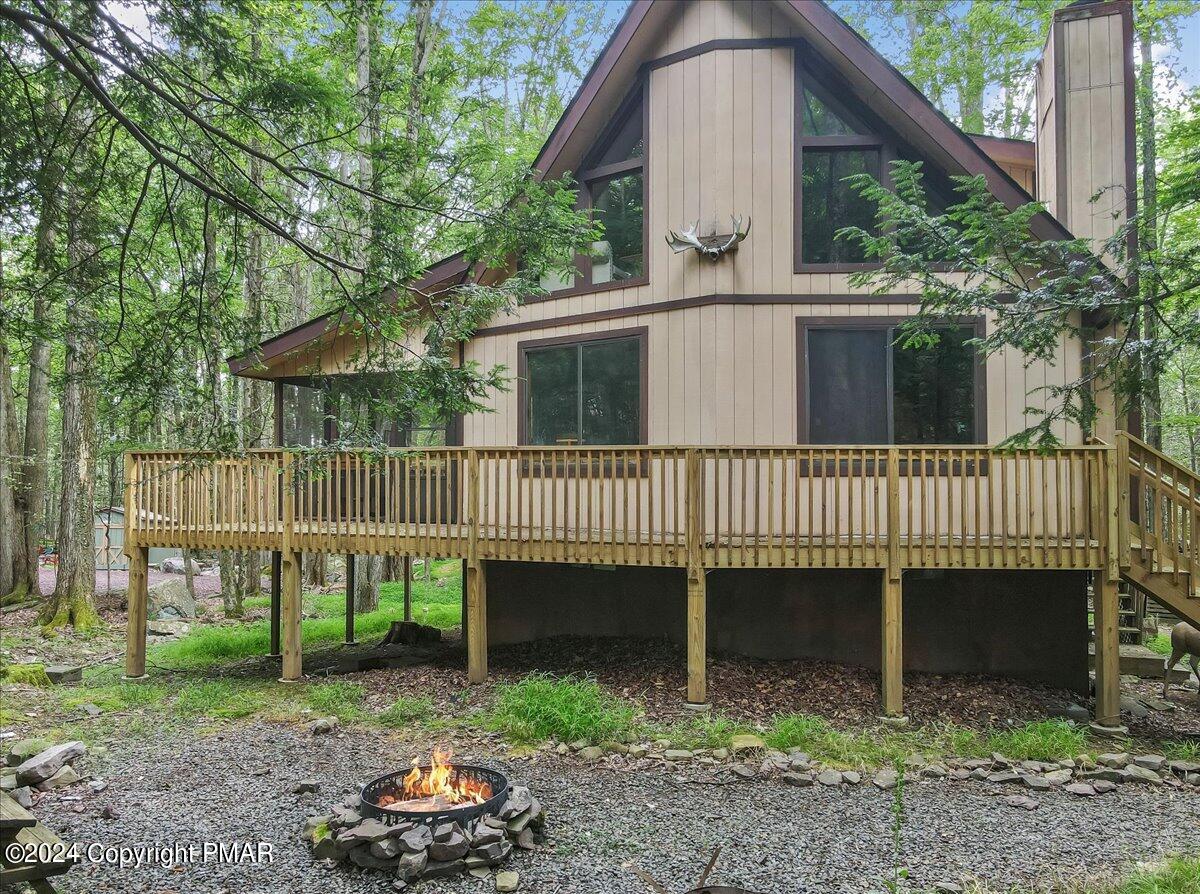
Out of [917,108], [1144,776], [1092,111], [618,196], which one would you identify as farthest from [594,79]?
[1144,776]

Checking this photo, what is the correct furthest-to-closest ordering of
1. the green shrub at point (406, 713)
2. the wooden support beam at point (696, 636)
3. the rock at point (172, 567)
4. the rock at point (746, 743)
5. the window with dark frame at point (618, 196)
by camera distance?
the rock at point (172, 567) < the window with dark frame at point (618, 196) < the wooden support beam at point (696, 636) < the green shrub at point (406, 713) < the rock at point (746, 743)

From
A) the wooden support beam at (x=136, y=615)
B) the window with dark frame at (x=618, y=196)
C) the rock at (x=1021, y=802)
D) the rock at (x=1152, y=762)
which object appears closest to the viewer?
the rock at (x=1021, y=802)

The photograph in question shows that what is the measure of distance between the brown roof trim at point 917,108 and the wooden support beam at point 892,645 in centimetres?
413

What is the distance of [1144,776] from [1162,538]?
7.65 ft

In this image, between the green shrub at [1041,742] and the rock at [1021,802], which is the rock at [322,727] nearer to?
the rock at [1021,802]

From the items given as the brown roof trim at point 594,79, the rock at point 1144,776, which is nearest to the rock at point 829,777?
the rock at point 1144,776

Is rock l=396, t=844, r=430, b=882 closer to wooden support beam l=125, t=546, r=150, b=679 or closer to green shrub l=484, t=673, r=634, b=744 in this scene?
green shrub l=484, t=673, r=634, b=744

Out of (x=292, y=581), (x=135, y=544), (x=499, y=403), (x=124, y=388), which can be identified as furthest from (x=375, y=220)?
(x=135, y=544)

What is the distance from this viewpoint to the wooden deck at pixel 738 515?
300 inches

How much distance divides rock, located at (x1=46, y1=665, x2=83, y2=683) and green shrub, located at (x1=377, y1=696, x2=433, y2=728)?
4.79m

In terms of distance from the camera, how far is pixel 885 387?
8.94m

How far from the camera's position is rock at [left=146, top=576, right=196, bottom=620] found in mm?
16359

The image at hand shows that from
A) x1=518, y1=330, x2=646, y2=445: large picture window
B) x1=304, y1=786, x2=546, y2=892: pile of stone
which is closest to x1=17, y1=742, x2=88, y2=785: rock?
x1=304, y1=786, x2=546, y2=892: pile of stone

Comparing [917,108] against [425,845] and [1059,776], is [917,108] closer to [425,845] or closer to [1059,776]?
[1059,776]
